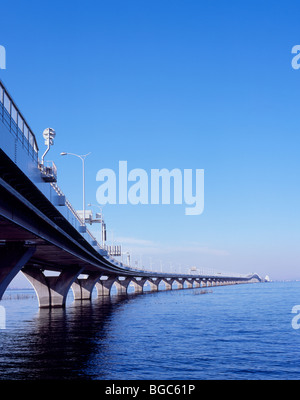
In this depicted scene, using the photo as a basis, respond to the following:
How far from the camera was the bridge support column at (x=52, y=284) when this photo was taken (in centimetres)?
8388

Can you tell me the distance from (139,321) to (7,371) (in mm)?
30528

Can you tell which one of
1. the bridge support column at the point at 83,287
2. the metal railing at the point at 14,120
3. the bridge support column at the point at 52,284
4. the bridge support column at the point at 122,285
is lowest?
the bridge support column at the point at 122,285

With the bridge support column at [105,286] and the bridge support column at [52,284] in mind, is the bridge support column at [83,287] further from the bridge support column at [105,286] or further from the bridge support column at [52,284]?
the bridge support column at [52,284]

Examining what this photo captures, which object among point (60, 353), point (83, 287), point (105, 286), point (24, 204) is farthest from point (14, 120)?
point (105, 286)

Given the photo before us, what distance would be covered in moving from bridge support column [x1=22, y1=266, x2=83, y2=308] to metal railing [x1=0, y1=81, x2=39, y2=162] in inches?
2141

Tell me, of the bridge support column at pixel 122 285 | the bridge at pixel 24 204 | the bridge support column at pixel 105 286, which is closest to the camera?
the bridge at pixel 24 204

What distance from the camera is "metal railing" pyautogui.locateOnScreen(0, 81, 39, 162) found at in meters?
25.5

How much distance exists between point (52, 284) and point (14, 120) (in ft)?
205

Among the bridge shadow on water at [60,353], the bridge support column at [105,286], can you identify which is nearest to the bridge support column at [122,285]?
the bridge support column at [105,286]

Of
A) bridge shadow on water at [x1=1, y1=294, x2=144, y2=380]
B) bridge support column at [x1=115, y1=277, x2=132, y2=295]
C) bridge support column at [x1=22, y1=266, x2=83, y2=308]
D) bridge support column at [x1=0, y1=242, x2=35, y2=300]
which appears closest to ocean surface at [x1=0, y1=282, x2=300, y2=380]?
bridge shadow on water at [x1=1, y1=294, x2=144, y2=380]

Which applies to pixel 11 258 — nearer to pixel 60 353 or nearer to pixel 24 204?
pixel 60 353

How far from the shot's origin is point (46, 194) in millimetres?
31469

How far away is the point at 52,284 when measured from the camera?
86250 millimetres

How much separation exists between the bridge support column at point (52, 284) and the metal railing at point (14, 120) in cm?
5437
